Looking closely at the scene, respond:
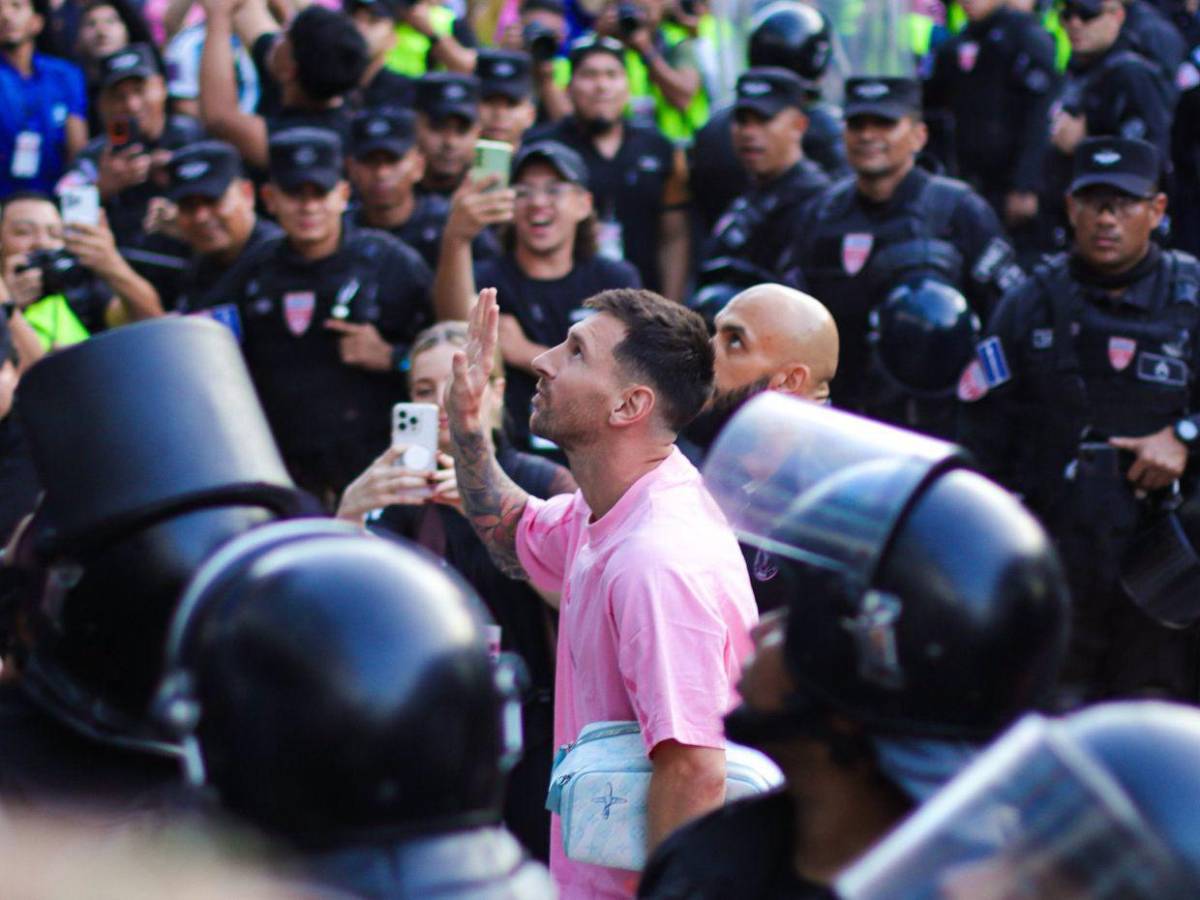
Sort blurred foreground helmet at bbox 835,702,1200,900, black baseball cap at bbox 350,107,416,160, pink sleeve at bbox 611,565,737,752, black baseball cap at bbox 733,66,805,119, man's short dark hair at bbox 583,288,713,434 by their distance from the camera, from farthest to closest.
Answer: black baseball cap at bbox 733,66,805,119, black baseball cap at bbox 350,107,416,160, man's short dark hair at bbox 583,288,713,434, pink sleeve at bbox 611,565,737,752, blurred foreground helmet at bbox 835,702,1200,900

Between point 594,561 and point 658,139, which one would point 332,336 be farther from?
point 594,561

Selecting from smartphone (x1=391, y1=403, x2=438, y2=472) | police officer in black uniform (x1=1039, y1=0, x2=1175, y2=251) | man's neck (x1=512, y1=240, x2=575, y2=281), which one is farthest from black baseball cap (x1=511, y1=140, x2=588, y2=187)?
smartphone (x1=391, y1=403, x2=438, y2=472)

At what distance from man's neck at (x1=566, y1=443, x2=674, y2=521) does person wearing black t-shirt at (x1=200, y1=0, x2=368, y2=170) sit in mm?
4583

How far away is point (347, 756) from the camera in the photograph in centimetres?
188

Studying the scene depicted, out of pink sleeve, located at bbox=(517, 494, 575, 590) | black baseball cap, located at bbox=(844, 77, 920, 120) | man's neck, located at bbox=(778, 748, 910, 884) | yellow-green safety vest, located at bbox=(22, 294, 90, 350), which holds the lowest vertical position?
yellow-green safety vest, located at bbox=(22, 294, 90, 350)

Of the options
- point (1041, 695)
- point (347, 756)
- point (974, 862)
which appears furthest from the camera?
point (1041, 695)

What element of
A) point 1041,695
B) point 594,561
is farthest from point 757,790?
point 1041,695

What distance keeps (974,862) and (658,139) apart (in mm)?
7289

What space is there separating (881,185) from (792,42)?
1959 mm

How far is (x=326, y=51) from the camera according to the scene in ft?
26.9

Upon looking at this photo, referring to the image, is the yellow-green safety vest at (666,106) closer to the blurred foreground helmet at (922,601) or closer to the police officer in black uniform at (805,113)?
the police officer in black uniform at (805,113)

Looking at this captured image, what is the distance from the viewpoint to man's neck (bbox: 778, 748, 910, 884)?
2.31 meters

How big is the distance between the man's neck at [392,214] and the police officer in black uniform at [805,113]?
5.31 feet

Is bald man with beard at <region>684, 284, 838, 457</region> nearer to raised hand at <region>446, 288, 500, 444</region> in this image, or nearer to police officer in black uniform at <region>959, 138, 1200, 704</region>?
raised hand at <region>446, 288, 500, 444</region>
